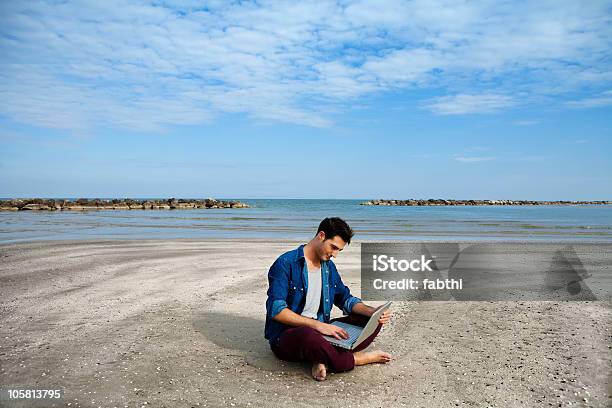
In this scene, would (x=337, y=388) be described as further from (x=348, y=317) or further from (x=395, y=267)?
(x=395, y=267)

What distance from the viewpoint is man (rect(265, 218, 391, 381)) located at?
15.9 ft

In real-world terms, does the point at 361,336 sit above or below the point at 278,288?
below

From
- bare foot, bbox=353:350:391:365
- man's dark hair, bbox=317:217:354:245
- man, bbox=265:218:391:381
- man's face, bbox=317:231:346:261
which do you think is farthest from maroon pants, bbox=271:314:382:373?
man's dark hair, bbox=317:217:354:245

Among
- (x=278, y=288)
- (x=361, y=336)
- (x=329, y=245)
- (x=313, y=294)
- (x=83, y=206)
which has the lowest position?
(x=361, y=336)

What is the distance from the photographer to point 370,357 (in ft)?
17.5

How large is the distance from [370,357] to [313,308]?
81 centimetres

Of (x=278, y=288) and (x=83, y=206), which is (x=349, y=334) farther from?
(x=83, y=206)

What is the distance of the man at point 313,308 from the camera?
15.9ft

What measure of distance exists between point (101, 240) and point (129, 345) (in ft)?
43.8

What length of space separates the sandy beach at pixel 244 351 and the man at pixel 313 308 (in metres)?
0.19

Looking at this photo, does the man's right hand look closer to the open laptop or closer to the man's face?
the open laptop

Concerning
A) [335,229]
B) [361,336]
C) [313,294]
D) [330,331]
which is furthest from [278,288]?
[361,336]

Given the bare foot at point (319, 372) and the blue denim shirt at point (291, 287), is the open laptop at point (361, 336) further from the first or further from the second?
the blue denim shirt at point (291, 287)

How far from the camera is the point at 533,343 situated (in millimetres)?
6172
